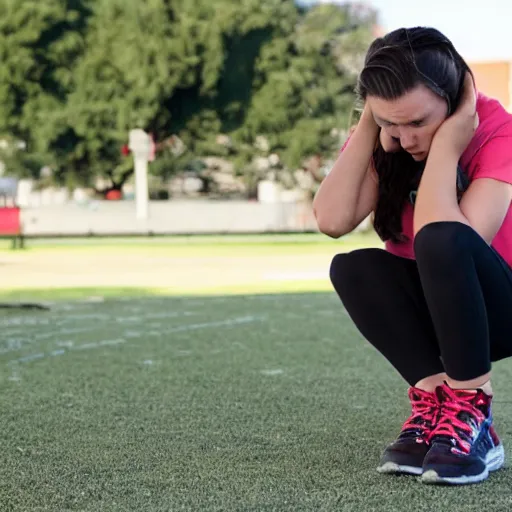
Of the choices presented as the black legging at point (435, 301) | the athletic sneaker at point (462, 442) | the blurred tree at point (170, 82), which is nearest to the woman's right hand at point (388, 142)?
the black legging at point (435, 301)

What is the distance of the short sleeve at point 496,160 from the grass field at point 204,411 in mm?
662

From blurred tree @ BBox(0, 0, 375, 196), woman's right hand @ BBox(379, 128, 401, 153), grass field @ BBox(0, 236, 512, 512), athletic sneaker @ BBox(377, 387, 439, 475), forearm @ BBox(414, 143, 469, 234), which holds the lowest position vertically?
grass field @ BBox(0, 236, 512, 512)

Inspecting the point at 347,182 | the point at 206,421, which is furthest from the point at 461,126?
the point at 206,421

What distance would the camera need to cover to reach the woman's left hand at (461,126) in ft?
7.77

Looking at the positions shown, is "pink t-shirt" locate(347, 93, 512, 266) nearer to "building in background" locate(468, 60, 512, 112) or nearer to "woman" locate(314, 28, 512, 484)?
"woman" locate(314, 28, 512, 484)

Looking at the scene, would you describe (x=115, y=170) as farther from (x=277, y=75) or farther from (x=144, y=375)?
(x=144, y=375)

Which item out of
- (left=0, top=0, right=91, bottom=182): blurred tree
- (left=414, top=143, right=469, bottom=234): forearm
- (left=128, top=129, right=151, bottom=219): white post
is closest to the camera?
(left=414, top=143, right=469, bottom=234): forearm

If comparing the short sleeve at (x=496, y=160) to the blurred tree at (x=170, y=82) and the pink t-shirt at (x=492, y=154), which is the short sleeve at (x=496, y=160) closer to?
the pink t-shirt at (x=492, y=154)

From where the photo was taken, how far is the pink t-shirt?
2.38 m

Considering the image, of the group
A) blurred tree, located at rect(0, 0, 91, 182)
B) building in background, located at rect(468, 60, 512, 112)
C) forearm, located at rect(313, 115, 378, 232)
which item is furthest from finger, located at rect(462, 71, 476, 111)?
building in background, located at rect(468, 60, 512, 112)

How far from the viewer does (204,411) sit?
3295 millimetres

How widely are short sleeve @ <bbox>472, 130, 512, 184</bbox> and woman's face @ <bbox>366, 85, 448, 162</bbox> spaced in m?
0.12

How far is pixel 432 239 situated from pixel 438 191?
0.13 metres

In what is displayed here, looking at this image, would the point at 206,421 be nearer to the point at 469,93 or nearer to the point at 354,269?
the point at 354,269
